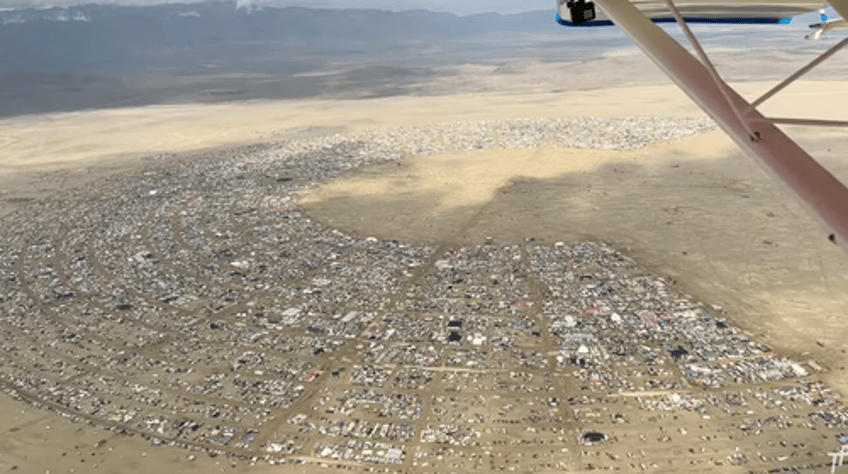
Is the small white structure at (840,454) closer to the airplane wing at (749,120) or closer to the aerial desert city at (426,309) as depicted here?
the aerial desert city at (426,309)

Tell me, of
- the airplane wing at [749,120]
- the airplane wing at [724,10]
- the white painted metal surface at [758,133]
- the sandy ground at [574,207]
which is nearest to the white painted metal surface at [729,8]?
the airplane wing at [724,10]

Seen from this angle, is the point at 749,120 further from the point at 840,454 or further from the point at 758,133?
the point at 840,454

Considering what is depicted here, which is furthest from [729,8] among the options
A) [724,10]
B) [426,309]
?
[426,309]

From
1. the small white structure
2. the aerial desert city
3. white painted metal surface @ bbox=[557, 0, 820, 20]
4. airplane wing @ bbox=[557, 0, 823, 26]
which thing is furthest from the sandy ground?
white painted metal surface @ bbox=[557, 0, 820, 20]

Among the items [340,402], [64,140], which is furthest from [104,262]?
[64,140]

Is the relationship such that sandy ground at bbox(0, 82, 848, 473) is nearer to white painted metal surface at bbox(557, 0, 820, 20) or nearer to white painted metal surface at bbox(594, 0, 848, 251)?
white painted metal surface at bbox(594, 0, 848, 251)

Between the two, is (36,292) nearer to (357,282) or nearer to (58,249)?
(58,249)

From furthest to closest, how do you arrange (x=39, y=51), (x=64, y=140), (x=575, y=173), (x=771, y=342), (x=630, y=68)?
1. (x=39, y=51)
2. (x=630, y=68)
3. (x=64, y=140)
4. (x=575, y=173)
5. (x=771, y=342)
